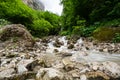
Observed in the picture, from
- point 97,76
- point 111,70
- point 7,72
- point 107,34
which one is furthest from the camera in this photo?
point 107,34

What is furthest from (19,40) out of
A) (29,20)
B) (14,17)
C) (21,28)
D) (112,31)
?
(29,20)

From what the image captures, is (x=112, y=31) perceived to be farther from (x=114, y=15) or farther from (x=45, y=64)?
(x=45, y=64)

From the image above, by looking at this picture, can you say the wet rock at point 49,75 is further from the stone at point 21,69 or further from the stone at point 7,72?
the stone at point 7,72

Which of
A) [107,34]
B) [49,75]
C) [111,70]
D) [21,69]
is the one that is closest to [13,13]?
[107,34]

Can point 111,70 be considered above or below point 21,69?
below

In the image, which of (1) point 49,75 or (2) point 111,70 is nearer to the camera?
(1) point 49,75

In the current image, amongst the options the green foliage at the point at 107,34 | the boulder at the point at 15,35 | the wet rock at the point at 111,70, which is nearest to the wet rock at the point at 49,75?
the wet rock at the point at 111,70

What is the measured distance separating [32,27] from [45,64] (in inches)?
947

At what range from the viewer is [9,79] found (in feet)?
19.6

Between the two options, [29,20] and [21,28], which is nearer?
[21,28]

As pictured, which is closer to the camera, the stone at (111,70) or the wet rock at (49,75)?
the wet rock at (49,75)

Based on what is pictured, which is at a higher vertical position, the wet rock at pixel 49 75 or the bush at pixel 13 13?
the bush at pixel 13 13

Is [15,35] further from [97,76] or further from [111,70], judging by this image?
[97,76]

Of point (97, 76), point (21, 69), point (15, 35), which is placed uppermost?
point (15, 35)
